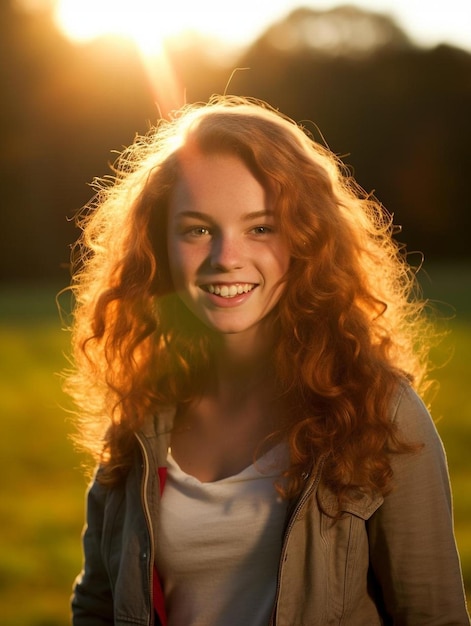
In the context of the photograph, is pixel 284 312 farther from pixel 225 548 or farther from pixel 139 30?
pixel 139 30

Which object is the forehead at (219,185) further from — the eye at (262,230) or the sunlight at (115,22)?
the sunlight at (115,22)

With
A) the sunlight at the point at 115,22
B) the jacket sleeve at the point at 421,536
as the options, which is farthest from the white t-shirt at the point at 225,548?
the sunlight at the point at 115,22

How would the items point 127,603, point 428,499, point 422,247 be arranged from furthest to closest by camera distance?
point 422,247
point 127,603
point 428,499

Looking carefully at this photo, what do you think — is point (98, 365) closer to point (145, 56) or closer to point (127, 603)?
point (127, 603)

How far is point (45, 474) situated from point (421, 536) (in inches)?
253

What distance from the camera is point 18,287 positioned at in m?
31.6

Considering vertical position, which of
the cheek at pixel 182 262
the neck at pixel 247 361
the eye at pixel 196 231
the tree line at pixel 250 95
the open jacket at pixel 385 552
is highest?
the tree line at pixel 250 95

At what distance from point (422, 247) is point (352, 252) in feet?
102

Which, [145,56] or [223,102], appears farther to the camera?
[145,56]

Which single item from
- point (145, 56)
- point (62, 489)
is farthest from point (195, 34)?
point (62, 489)

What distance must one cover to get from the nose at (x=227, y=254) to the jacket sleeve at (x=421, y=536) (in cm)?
62

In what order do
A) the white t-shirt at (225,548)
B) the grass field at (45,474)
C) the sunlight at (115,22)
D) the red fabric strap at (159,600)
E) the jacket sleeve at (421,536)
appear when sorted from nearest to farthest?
1. the jacket sleeve at (421,536)
2. the white t-shirt at (225,548)
3. the red fabric strap at (159,600)
4. the grass field at (45,474)
5. the sunlight at (115,22)

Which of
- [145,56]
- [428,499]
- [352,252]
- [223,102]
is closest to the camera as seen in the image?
[428,499]

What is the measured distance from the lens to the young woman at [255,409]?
2.48m
